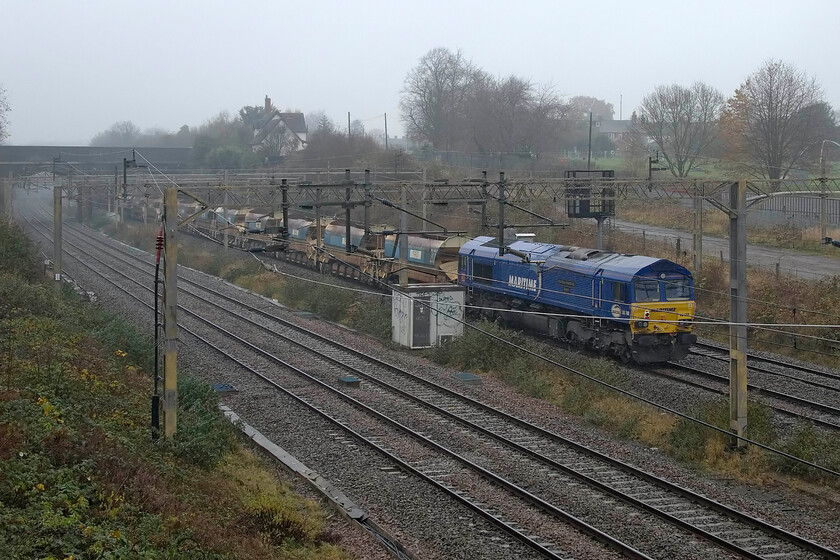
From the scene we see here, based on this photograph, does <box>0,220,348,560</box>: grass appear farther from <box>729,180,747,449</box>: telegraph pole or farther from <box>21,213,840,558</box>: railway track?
<box>729,180,747,449</box>: telegraph pole

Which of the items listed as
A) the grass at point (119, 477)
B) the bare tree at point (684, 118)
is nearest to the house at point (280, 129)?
the bare tree at point (684, 118)

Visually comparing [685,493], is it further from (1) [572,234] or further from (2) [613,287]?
(1) [572,234]

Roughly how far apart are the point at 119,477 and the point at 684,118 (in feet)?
183

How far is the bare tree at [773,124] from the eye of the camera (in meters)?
45.8

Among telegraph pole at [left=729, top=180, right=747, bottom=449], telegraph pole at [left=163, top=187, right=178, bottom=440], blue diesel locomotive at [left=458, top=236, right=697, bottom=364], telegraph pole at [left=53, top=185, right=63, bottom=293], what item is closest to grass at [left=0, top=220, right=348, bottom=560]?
telegraph pole at [left=163, top=187, right=178, bottom=440]

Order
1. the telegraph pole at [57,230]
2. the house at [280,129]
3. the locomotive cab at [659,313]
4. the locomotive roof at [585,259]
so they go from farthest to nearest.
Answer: the house at [280,129], the telegraph pole at [57,230], the locomotive roof at [585,259], the locomotive cab at [659,313]

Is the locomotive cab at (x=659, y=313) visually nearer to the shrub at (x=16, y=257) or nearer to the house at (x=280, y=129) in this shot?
the shrub at (x=16, y=257)

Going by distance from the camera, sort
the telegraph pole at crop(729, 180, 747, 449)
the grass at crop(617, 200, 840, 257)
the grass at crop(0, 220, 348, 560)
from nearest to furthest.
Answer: the grass at crop(0, 220, 348, 560) → the telegraph pole at crop(729, 180, 747, 449) → the grass at crop(617, 200, 840, 257)

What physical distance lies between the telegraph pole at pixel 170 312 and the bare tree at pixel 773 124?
37.8 m

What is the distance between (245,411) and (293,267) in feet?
85.1

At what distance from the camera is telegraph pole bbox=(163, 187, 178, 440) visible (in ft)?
44.2

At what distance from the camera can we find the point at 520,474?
1410 cm

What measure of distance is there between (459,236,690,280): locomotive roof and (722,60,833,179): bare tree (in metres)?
22.3

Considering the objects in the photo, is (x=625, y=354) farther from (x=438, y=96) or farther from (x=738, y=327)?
(x=438, y=96)
